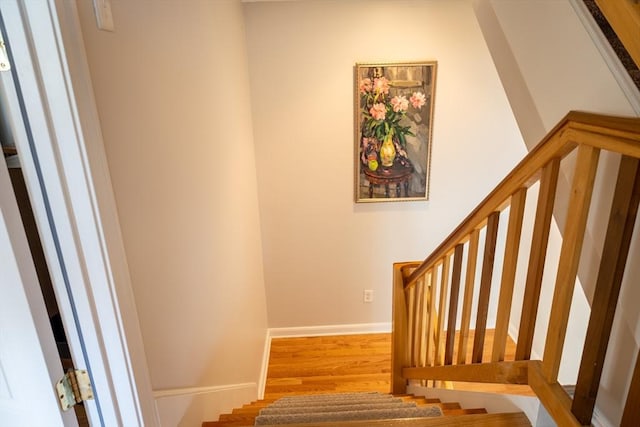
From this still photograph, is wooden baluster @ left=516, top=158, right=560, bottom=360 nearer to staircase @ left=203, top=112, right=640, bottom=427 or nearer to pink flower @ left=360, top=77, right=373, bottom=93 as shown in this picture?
staircase @ left=203, top=112, right=640, bottom=427

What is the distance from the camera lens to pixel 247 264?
255 centimetres

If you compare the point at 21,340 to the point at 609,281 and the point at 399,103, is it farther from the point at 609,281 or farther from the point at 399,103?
the point at 399,103

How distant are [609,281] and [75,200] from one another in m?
1.17

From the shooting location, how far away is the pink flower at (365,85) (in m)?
2.78

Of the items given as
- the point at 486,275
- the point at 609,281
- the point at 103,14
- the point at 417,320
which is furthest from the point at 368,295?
the point at 103,14

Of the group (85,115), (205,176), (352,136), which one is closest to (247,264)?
(205,176)

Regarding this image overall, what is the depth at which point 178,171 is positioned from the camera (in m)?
1.35

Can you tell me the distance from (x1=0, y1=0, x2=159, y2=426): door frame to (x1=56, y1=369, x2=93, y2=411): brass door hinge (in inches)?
0.8

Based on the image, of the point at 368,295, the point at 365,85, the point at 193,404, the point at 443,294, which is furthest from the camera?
the point at 368,295

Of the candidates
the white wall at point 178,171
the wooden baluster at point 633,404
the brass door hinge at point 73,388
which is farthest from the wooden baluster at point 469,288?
the brass door hinge at point 73,388

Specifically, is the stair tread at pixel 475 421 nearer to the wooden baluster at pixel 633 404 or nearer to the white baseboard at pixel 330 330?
the wooden baluster at pixel 633 404

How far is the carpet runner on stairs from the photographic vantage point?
1.63 m

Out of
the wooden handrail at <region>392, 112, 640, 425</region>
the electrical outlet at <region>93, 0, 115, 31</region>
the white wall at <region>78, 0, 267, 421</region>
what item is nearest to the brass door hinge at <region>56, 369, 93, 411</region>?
the white wall at <region>78, 0, 267, 421</region>

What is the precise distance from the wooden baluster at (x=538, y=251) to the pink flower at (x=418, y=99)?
1.95 meters
